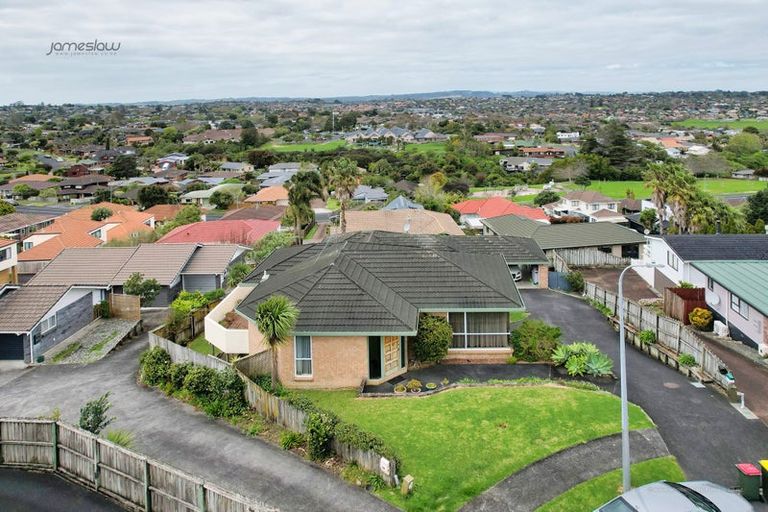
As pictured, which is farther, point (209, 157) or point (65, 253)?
point (209, 157)

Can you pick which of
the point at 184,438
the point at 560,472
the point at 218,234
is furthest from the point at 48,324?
the point at 560,472

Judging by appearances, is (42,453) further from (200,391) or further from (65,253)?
(65,253)

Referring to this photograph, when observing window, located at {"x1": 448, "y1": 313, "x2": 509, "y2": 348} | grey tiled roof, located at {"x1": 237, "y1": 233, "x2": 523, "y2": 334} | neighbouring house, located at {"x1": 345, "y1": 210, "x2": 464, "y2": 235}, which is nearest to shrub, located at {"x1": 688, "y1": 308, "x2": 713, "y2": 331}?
grey tiled roof, located at {"x1": 237, "y1": 233, "x2": 523, "y2": 334}

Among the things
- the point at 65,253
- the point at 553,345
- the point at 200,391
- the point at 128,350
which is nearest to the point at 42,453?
the point at 200,391

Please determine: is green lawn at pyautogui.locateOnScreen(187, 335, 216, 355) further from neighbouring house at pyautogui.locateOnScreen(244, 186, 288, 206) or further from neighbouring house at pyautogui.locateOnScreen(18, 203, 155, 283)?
neighbouring house at pyautogui.locateOnScreen(244, 186, 288, 206)

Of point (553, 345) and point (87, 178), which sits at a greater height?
point (87, 178)

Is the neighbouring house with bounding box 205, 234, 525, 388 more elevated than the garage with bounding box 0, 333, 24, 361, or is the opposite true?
the neighbouring house with bounding box 205, 234, 525, 388

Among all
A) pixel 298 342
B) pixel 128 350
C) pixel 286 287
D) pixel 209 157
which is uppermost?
pixel 209 157
